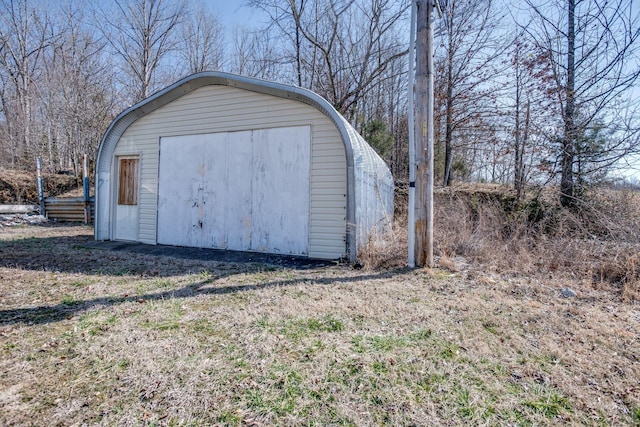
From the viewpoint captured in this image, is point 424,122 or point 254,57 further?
point 254,57

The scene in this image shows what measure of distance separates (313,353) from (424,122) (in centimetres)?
409

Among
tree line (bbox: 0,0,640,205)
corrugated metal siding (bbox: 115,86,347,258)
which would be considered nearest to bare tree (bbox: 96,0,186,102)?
tree line (bbox: 0,0,640,205)

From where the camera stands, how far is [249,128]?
22.9 ft

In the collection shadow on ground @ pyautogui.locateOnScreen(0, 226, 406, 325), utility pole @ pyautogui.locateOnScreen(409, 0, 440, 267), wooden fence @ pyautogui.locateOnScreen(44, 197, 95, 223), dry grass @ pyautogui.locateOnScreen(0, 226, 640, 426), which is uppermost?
utility pole @ pyautogui.locateOnScreen(409, 0, 440, 267)

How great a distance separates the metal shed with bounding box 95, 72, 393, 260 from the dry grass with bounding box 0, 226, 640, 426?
2056 millimetres

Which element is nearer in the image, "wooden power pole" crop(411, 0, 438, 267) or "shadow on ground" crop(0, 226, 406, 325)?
"shadow on ground" crop(0, 226, 406, 325)

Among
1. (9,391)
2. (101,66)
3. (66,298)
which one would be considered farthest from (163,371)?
(101,66)

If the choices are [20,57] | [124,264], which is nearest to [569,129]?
[124,264]

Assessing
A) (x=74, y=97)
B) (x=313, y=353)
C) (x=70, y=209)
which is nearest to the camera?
(x=313, y=353)

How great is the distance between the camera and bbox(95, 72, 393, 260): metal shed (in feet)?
20.6

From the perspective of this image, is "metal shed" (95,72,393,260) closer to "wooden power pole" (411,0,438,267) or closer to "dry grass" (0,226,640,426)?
"wooden power pole" (411,0,438,267)

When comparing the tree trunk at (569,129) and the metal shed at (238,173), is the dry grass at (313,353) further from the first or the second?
the tree trunk at (569,129)

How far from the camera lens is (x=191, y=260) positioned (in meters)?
6.21

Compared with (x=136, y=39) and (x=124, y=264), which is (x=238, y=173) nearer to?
(x=124, y=264)
